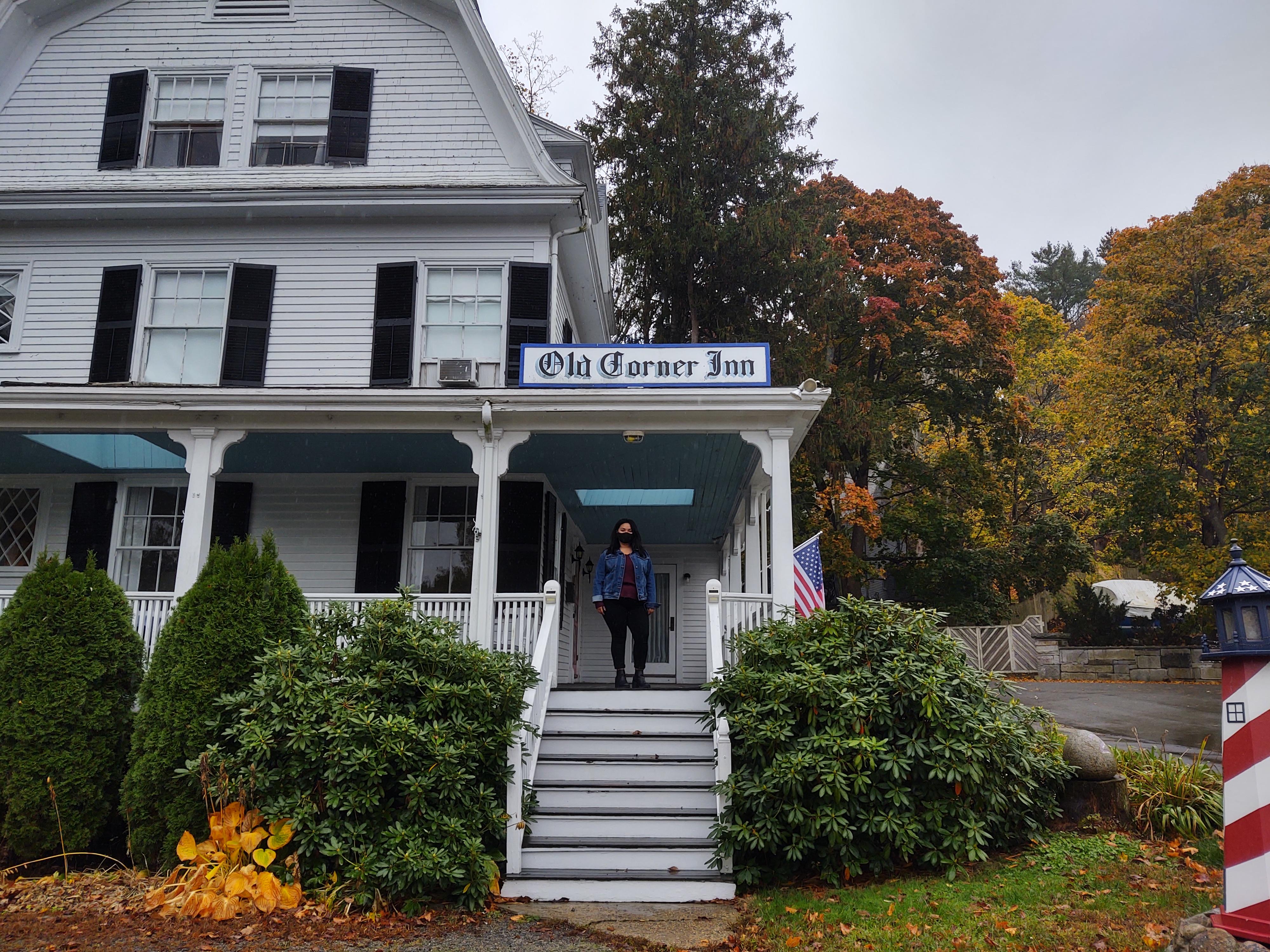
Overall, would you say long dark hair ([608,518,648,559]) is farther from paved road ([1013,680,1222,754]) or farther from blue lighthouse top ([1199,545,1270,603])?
blue lighthouse top ([1199,545,1270,603])

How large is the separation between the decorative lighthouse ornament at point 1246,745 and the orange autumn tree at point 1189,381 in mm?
17856

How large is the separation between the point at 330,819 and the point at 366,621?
1.34 meters

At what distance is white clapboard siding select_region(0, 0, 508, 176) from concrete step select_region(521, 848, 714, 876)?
7.99m

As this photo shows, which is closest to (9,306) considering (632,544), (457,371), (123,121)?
(123,121)

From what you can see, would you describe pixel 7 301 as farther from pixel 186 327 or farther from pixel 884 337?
pixel 884 337

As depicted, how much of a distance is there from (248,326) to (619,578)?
5.52 metres

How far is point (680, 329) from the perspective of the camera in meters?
21.4

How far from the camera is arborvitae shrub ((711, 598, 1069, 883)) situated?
5.80 m

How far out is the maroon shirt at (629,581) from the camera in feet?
27.9

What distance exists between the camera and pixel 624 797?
6.58 m

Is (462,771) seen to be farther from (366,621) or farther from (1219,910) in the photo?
(1219,910)

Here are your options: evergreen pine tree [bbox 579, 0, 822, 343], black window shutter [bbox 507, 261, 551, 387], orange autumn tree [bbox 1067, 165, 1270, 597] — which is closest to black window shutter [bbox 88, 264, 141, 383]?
black window shutter [bbox 507, 261, 551, 387]

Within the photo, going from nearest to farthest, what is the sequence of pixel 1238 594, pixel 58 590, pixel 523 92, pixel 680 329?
pixel 1238 594 → pixel 58 590 → pixel 680 329 → pixel 523 92

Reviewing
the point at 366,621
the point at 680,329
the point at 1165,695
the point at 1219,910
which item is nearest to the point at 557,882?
the point at 366,621
